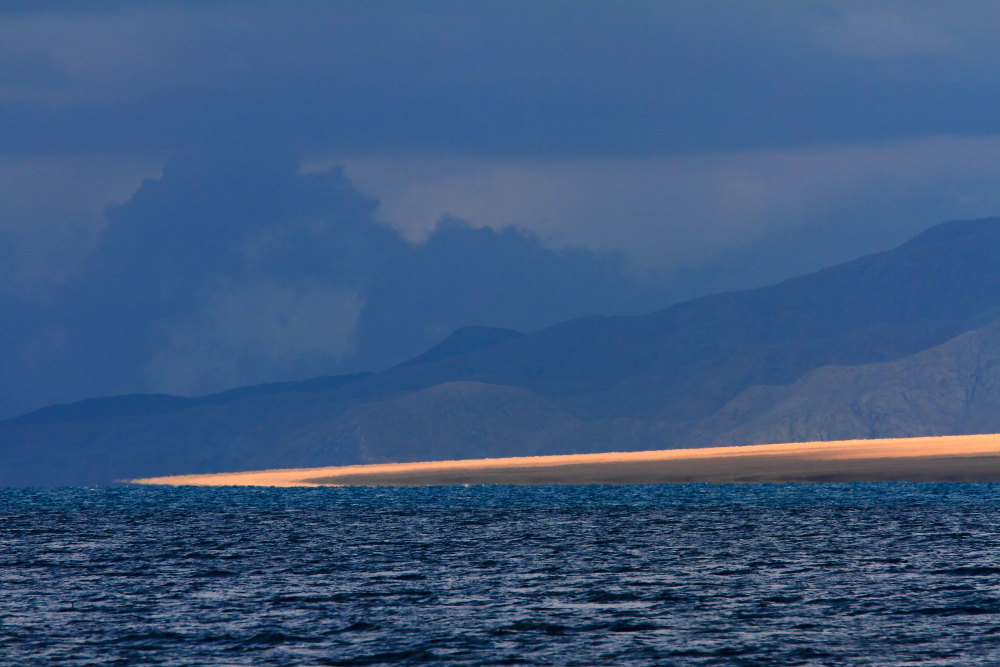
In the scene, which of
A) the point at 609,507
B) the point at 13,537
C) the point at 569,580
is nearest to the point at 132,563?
the point at 569,580

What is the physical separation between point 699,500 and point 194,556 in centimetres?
6005

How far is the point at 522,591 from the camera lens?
163ft

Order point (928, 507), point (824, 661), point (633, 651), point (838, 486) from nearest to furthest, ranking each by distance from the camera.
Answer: point (824, 661), point (633, 651), point (928, 507), point (838, 486)

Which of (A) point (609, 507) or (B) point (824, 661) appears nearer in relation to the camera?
(B) point (824, 661)

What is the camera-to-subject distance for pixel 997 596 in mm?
45188

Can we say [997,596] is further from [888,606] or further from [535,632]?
[535,632]

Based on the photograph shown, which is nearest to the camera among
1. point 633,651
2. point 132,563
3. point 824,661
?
point 824,661

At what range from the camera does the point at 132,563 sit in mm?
64375

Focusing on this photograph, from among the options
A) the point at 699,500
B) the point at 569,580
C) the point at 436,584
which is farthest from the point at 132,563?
the point at 699,500

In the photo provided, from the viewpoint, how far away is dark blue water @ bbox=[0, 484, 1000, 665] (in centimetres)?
3741

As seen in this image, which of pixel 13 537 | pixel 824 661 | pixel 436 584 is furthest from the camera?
pixel 13 537

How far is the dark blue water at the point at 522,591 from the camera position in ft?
123

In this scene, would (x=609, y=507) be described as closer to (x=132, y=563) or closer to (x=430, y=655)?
(x=132, y=563)

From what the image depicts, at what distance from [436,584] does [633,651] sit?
54.9 ft
